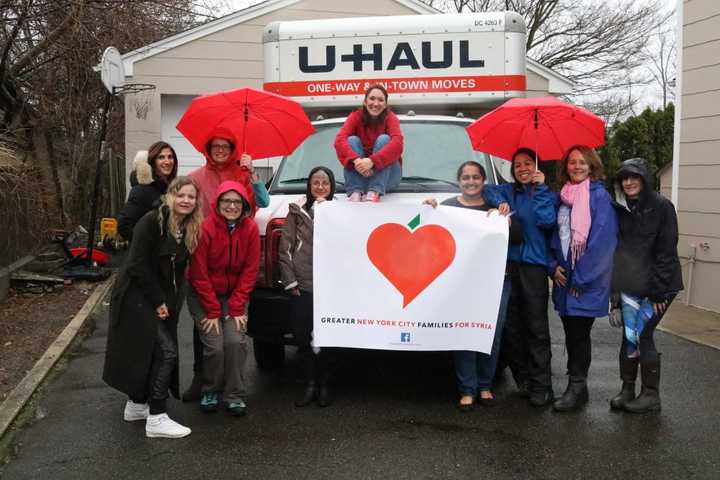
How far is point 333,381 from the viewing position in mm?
5766

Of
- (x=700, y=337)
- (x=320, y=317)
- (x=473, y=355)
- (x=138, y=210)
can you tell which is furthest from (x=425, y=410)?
(x=700, y=337)

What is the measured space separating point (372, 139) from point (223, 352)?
1.86m

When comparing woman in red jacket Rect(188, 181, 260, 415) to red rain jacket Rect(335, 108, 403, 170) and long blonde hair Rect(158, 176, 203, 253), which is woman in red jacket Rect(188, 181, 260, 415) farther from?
red rain jacket Rect(335, 108, 403, 170)

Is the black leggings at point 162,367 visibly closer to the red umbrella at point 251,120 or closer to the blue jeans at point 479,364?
the red umbrella at point 251,120

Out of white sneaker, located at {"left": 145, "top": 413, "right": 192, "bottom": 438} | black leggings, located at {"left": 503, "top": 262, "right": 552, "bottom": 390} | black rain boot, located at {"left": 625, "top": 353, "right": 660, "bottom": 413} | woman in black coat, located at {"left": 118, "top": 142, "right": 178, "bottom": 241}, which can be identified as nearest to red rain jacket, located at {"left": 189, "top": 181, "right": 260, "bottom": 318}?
woman in black coat, located at {"left": 118, "top": 142, "right": 178, "bottom": 241}

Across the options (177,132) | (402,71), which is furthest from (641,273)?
(177,132)

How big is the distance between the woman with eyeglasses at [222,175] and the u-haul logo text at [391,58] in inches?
76.1

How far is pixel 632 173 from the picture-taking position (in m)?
4.73

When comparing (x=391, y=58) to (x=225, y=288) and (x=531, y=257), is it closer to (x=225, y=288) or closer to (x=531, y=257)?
(x=531, y=257)

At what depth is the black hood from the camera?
4711 millimetres

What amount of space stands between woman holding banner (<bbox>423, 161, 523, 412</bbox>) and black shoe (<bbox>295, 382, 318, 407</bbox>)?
3.39 feet

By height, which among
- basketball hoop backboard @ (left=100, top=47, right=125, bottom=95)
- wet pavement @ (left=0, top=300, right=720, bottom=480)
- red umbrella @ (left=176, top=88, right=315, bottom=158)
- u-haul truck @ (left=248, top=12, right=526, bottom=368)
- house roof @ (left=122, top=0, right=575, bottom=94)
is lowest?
wet pavement @ (left=0, top=300, right=720, bottom=480)

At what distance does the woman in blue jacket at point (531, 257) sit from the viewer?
4820 mm

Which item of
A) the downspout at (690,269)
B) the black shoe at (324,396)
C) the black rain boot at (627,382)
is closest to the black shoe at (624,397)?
the black rain boot at (627,382)
